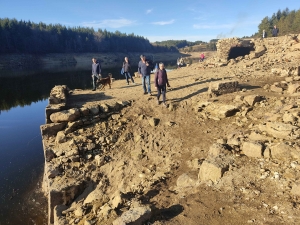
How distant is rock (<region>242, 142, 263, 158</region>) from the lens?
525 centimetres

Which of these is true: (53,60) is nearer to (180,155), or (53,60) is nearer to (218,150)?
(180,155)

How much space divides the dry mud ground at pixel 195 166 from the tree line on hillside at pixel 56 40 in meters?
69.0

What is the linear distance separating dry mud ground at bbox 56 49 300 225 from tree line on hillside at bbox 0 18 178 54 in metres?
69.0

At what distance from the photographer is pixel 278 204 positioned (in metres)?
3.83

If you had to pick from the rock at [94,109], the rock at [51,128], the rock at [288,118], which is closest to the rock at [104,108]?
the rock at [94,109]

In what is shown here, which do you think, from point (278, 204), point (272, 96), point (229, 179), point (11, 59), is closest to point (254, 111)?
point (272, 96)

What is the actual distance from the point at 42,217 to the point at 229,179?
6.08 m

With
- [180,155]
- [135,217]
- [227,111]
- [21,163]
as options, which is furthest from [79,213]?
[21,163]

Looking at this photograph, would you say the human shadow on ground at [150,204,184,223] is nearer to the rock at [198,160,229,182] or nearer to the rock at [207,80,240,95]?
the rock at [198,160,229,182]

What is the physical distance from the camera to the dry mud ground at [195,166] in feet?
12.8

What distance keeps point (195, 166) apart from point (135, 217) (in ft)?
9.37

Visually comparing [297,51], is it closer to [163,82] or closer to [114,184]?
[163,82]

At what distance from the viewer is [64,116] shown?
347 inches

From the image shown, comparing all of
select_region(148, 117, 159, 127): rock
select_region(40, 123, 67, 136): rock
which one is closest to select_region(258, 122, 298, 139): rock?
select_region(148, 117, 159, 127): rock
